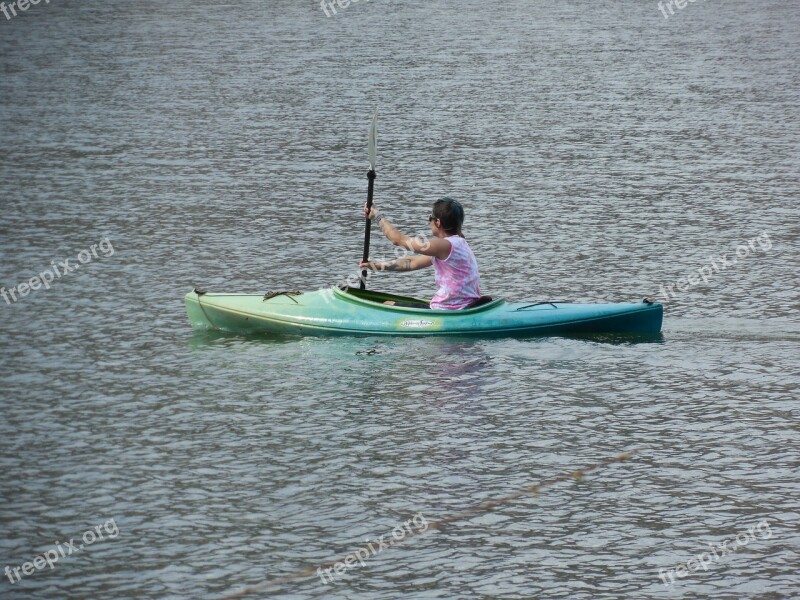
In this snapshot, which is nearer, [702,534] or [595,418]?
[702,534]

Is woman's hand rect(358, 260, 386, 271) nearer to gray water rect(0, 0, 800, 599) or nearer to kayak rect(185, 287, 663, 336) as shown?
kayak rect(185, 287, 663, 336)

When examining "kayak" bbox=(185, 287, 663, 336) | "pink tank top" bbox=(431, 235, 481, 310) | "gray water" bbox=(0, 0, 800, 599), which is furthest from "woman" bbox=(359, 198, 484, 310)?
"gray water" bbox=(0, 0, 800, 599)

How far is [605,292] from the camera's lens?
53.5 feet

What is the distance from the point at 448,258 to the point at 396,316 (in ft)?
2.61

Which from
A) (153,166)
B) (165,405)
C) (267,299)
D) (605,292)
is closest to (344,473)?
(165,405)

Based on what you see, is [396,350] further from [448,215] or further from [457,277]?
[448,215]

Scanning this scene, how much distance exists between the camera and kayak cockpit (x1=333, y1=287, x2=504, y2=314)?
46.8ft

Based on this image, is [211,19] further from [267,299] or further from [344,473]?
[344,473]

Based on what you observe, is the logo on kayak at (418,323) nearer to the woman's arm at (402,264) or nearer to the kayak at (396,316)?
the kayak at (396,316)

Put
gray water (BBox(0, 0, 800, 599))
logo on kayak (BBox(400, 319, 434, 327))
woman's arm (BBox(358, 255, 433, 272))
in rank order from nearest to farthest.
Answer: gray water (BBox(0, 0, 800, 599)) → logo on kayak (BBox(400, 319, 434, 327)) → woman's arm (BBox(358, 255, 433, 272))

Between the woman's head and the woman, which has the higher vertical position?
the woman's head

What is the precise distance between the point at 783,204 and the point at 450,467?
11470mm

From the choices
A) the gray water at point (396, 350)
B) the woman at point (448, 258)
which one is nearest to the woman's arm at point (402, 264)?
the woman at point (448, 258)

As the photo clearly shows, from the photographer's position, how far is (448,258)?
14.2m
